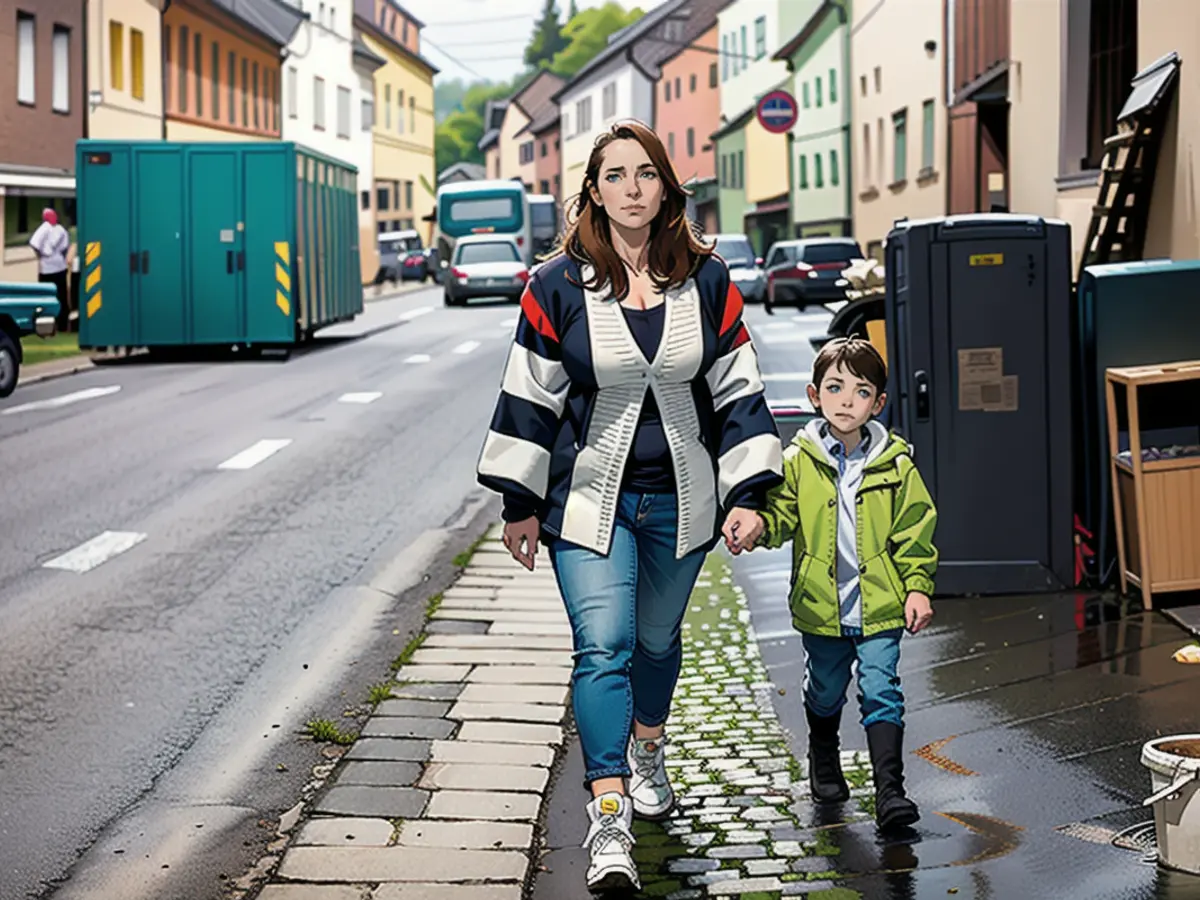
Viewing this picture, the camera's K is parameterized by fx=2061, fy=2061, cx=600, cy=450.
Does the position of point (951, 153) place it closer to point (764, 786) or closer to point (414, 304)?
point (414, 304)

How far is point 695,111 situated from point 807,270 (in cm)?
5602

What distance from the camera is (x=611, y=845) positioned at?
4691mm

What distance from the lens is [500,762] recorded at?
6.04 m

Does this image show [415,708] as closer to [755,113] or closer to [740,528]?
[740,528]

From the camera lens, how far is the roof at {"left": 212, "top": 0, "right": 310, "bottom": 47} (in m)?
60.0

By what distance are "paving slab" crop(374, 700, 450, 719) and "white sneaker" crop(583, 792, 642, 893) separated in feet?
6.28

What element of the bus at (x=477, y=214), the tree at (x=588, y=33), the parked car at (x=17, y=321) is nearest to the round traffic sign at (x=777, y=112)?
the bus at (x=477, y=214)

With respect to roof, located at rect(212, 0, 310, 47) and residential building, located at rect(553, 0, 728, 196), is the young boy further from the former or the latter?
residential building, located at rect(553, 0, 728, 196)

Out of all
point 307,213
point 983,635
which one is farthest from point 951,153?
point 983,635

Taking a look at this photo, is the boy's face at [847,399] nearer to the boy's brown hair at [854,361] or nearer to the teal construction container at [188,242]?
the boy's brown hair at [854,361]

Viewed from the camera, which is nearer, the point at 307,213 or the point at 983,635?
the point at 983,635

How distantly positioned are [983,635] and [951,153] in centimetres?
2855

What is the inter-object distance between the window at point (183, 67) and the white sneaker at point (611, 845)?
4722 cm

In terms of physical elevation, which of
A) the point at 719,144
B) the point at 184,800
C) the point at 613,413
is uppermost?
the point at 719,144
